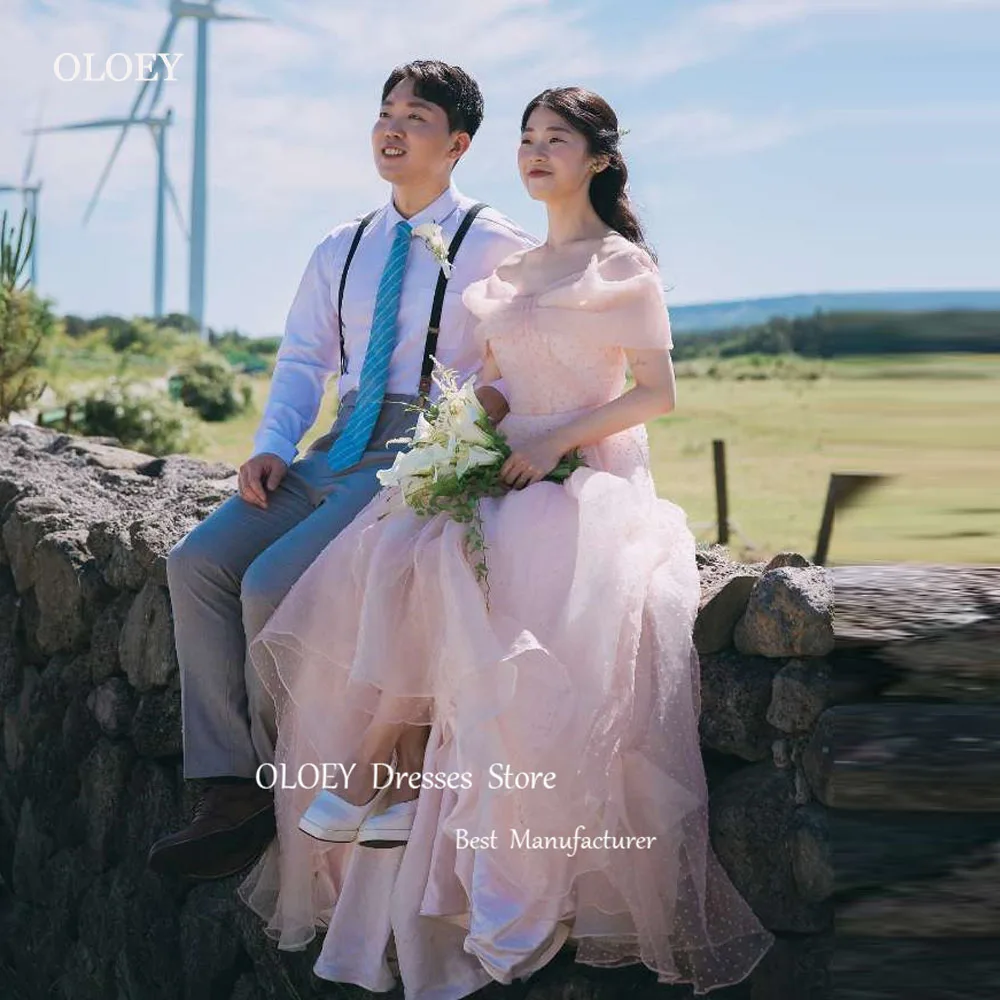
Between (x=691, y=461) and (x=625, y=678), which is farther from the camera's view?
(x=691, y=461)

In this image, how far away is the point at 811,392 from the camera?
4275 centimetres

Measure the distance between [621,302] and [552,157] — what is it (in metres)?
0.48

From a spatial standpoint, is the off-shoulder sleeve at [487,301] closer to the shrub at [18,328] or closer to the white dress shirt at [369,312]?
the white dress shirt at [369,312]

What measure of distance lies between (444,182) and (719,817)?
2.25m

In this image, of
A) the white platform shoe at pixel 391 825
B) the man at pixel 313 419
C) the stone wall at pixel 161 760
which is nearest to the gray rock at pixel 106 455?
the stone wall at pixel 161 760

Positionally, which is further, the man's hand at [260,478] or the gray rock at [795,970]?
the man's hand at [260,478]

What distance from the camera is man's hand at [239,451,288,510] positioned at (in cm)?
465

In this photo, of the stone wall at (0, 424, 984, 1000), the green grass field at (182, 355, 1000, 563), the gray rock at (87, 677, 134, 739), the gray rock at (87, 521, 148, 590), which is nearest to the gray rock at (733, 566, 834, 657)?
the stone wall at (0, 424, 984, 1000)

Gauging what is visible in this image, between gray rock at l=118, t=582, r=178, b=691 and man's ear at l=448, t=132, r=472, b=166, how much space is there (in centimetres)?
171

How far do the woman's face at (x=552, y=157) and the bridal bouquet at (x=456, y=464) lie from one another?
2.01 ft

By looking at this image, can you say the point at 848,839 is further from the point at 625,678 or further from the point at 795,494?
the point at 795,494

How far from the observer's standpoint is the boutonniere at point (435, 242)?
468 centimetres

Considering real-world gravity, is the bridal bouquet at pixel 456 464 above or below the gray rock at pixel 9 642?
above

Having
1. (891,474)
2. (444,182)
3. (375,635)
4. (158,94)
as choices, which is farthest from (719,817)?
(158,94)
